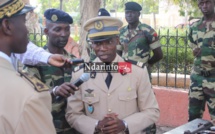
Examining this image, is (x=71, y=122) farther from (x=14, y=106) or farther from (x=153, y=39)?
(x=153, y=39)

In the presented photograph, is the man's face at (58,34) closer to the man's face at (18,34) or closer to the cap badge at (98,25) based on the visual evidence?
the cap badge at (98,25)

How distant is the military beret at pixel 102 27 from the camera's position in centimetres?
251

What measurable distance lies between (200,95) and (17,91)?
306cm

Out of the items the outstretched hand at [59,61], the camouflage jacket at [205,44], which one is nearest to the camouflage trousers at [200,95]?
the camouflage jacket at [205,44]

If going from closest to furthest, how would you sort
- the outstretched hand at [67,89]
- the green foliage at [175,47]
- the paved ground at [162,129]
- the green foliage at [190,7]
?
the outstretched hand at [67,89]
the paved ground at [162,129]
the green foliage at [175,47]
the green foliage at [190,7]

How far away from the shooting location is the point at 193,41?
13.8ft

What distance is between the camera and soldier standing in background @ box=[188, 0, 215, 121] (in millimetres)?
3859

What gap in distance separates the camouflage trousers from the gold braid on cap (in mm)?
2924

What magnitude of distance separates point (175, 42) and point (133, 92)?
3386 mm

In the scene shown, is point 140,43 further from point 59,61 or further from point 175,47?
point 59,61

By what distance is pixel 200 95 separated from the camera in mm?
3951

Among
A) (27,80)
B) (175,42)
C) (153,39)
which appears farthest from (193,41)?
(27,80)

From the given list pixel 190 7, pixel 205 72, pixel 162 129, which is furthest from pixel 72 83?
pixel 190 7

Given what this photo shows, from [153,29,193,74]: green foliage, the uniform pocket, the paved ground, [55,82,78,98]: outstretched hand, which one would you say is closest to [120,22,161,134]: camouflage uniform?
[153,29,193,74]: green foliage
